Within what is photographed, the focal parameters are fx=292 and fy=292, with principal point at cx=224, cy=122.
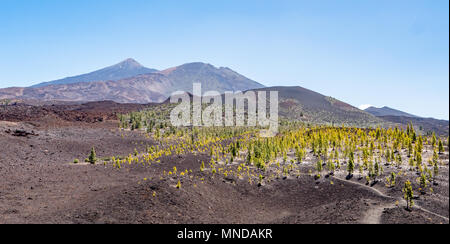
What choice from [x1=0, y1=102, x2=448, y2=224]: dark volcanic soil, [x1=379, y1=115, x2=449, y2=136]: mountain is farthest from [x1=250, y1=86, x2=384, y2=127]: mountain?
[x1=0, y1=102, x2=448, y2=224]: dark volcanic soil

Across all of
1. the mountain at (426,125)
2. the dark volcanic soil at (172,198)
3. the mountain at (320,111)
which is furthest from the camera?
the mountain at (426,125)

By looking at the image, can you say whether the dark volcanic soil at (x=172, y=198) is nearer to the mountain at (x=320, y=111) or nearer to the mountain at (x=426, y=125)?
the mountain at (x=320, y=111)

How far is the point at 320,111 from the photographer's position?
9844 centimetres

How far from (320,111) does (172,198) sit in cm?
9240

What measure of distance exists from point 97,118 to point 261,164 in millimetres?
44072

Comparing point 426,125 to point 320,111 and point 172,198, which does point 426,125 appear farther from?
point 172,198

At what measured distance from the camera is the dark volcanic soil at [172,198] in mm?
11156

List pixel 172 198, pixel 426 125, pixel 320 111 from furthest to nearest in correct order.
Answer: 1. pixel 426 125
2. pixel 320 111
3. pixel 172 198

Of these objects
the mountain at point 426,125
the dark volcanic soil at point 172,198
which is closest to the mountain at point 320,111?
the mountain at point 426,125

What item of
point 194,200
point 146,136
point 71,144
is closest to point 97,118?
point 146,136

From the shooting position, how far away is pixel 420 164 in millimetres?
17734

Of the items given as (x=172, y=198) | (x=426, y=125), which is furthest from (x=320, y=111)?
(x=172, y=198)

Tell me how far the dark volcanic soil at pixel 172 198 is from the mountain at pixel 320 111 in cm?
6435

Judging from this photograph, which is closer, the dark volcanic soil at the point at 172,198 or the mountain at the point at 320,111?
the dark volcanic soil at the point at 172,198
